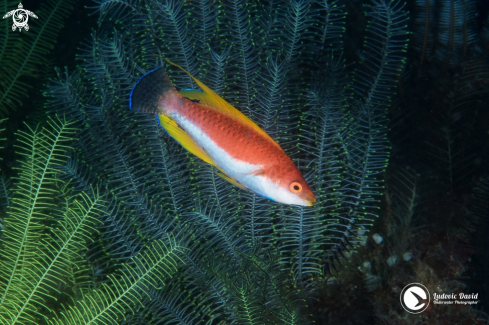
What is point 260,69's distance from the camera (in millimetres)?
3414

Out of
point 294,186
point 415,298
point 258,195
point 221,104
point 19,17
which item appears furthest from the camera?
point 19,17

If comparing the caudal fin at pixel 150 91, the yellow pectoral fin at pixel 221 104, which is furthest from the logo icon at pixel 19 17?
the yellow pectoral fin at pixel 221 104

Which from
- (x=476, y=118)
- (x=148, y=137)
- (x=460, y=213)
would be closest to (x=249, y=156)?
(x=148, y=137)

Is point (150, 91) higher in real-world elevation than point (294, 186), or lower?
higher

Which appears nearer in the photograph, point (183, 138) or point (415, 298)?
point (183, 138)

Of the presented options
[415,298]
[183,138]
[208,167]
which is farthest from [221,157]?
[415,298]

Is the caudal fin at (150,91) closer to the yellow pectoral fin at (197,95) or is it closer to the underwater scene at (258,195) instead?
the yellow pectoral fin at (197,95)

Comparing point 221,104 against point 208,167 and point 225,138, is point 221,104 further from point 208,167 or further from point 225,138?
point 208,167

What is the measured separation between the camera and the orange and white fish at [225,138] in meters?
2.06

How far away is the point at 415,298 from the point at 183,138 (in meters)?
3.05

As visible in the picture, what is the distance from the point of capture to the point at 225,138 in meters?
2.11

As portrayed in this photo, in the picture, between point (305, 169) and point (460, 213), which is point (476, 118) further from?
point (305, 169)

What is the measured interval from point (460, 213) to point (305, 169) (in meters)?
2.02

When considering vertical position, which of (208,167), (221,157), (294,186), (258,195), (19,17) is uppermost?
(19,17)
